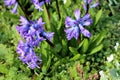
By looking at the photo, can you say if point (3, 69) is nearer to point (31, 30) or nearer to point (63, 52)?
point (63, 52)

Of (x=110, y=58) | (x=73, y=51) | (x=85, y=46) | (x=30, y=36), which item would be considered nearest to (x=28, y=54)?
(x=30, y=36)

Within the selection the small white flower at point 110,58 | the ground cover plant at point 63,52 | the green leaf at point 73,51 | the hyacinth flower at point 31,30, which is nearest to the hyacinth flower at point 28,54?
the ground cover plant at point 63,52

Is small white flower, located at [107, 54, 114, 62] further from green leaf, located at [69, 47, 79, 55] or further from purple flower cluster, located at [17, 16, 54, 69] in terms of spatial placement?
purple flower cluster, located at [17, 16, 54, 69]

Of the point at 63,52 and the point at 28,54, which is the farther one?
the point at 63,52

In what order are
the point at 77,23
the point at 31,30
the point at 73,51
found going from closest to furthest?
the point at 31,30, the point at 77,23, the point at 73,51

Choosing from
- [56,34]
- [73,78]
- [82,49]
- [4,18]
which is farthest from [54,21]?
[4,18]

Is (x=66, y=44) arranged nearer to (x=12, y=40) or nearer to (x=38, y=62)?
(x=38, y=62)

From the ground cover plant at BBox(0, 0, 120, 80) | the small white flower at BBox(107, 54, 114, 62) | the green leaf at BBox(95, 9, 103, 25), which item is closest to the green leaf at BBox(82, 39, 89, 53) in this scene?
the ground cover plant at BBox(0, 0, 120, 80)
